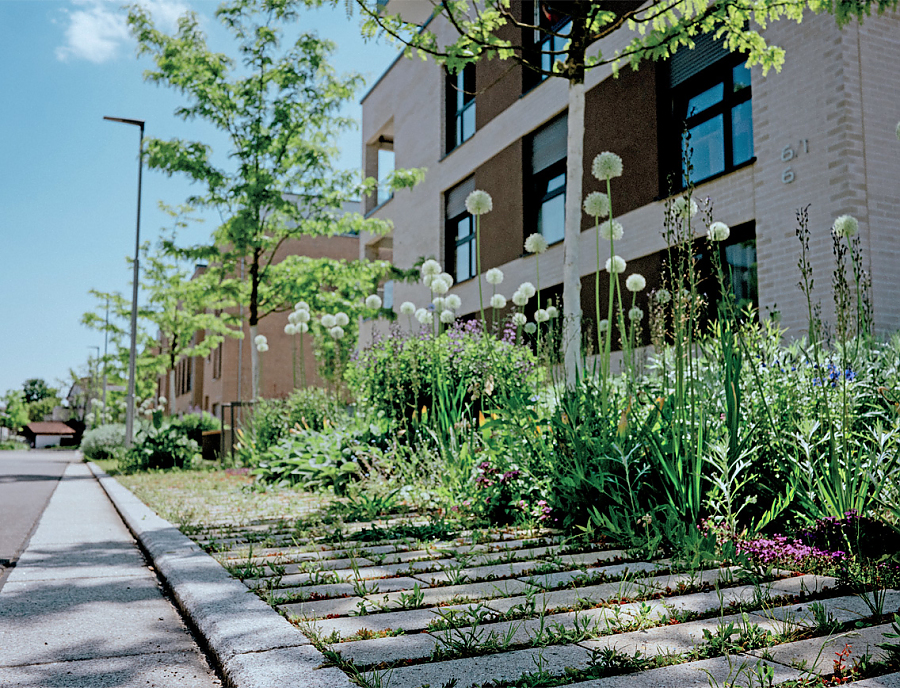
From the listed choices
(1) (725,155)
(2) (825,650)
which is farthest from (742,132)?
(2) (825,650)

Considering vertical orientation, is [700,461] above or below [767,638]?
above

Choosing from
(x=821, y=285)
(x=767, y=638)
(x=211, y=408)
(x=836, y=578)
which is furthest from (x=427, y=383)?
(x=211, y=408)

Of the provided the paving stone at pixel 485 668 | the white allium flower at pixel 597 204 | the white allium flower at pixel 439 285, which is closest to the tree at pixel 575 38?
the white allium flower at pixel 597 204

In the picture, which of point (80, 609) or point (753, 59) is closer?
point (80, 609)

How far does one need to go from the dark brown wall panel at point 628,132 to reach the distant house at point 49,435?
62.9m

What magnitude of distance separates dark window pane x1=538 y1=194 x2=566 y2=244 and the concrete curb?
11500mm

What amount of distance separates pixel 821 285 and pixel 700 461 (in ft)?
19.7

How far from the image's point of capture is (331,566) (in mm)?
3848

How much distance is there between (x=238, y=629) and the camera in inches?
101

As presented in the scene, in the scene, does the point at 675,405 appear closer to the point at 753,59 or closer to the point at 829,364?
the point at 829,364

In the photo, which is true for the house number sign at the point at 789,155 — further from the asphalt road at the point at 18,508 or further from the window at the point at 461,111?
the window at the point at 461,111

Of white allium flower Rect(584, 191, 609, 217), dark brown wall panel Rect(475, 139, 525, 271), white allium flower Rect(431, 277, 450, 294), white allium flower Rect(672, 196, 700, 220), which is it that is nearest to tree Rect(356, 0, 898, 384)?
white allium flower Rect(584, 191, 609, 217)

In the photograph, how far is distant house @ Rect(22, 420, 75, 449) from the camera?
209ft

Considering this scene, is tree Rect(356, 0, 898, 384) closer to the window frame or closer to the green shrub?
the window frame
